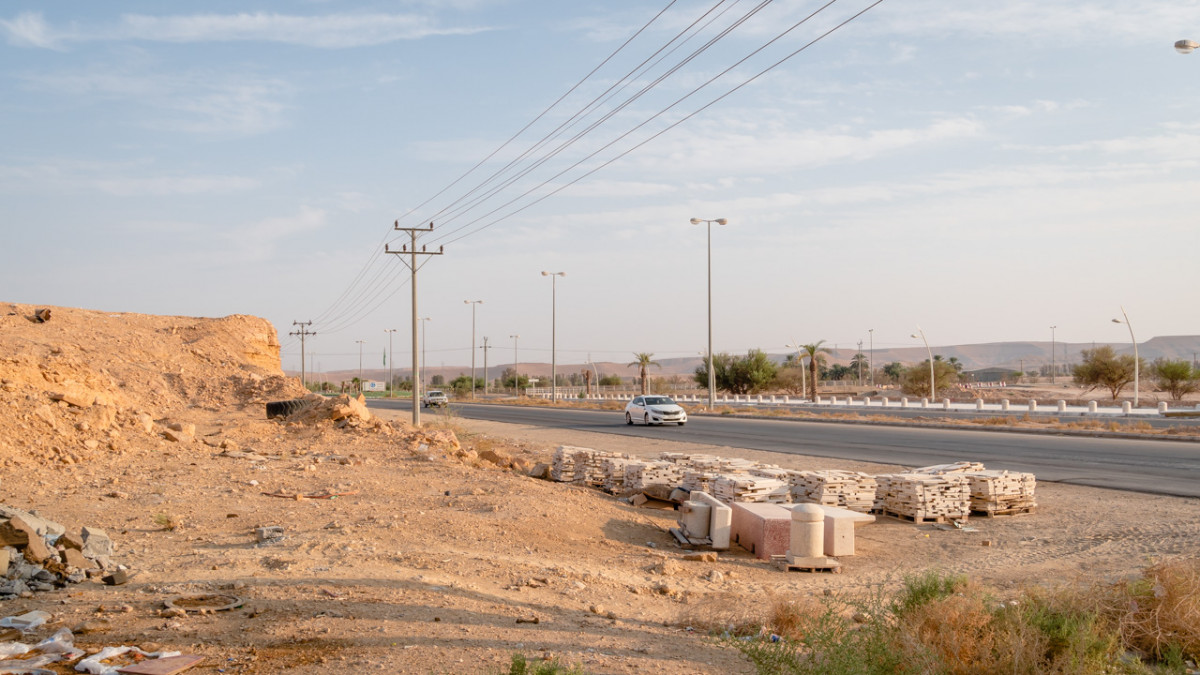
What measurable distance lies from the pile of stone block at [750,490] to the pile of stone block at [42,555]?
8.48m

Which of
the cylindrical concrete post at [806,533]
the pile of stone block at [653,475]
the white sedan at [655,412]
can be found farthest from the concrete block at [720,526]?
the white sedan at [655,412]

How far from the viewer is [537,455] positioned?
25.2 m

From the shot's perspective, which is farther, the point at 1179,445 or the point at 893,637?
the point at 1179,445

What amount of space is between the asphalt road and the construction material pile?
A: 11.3ft

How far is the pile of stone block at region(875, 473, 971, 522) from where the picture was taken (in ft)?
45.1

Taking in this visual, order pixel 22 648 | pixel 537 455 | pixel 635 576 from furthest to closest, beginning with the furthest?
pixel 537 455, pixel 635 576, pixel 22 648

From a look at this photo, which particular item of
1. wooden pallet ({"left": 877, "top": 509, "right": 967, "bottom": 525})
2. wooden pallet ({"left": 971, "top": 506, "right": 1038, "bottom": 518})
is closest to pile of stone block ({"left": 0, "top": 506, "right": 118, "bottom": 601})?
wooden pallet ({"left": 877, "top": 509, "right": 967, "bottom": 525})

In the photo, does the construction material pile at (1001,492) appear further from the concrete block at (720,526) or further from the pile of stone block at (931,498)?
the concrete block at (720,526)

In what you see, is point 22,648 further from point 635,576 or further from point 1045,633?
point 1045,633

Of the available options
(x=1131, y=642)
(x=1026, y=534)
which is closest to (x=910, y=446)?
(x=1026, y=534)

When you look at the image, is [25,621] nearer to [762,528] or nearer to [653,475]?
[762,528]

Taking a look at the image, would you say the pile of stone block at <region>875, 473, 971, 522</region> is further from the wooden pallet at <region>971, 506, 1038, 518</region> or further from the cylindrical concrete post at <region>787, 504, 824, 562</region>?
the cylindrical concrete post at <region>787, 504, 824, 562</region>

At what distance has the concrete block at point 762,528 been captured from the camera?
1113 cm

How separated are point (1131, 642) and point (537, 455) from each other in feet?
63.2
